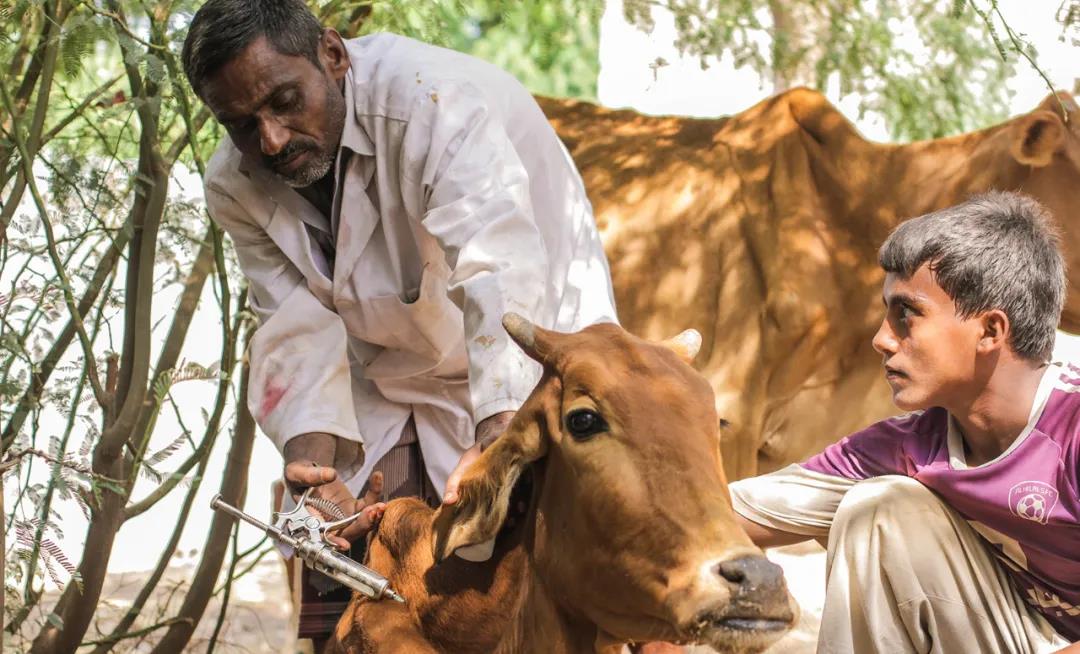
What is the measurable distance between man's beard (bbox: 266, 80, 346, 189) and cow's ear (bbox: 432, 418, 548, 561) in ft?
3.86

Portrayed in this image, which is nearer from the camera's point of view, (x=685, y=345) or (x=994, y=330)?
(x=685, y=345)

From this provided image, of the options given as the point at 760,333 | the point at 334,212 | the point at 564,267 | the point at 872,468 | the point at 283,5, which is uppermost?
the point at 283,5

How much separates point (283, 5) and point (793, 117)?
421 cm

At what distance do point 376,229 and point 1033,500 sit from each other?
1795 mm

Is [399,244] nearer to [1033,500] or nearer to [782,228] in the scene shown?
[1033,500]

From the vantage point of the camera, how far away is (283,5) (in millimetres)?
3580

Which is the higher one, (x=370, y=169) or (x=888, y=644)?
(x=370, y=169)

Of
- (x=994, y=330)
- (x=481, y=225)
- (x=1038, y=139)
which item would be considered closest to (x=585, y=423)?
(x=481, y=225)

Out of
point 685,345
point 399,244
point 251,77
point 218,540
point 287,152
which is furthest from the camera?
point 218,540

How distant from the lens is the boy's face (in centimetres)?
326

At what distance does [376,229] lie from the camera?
383 centimetres

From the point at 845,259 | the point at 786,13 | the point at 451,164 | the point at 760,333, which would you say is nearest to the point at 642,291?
the point at 760,333

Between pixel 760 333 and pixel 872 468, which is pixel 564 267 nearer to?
pixel 872 468

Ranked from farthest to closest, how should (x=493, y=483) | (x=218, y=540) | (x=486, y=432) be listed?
1. (x=218, y=540)
2. (x=486, y=432)
3. (x=493, y=483)
